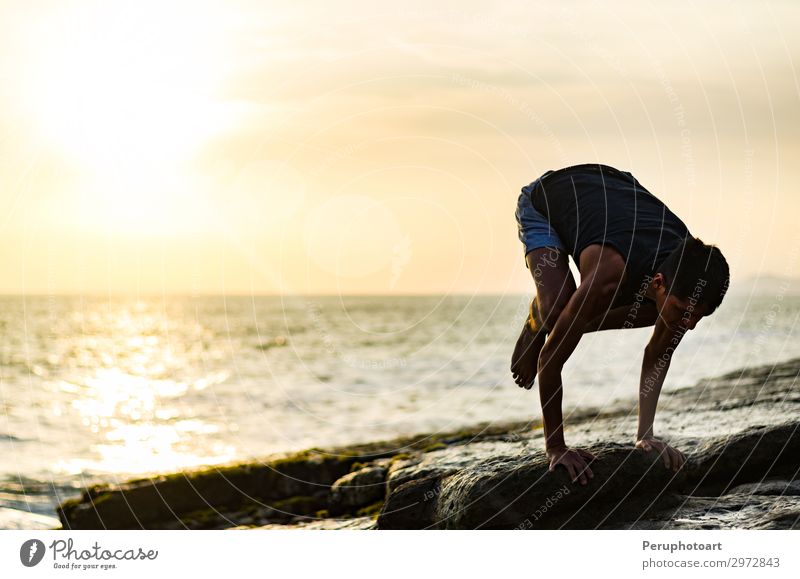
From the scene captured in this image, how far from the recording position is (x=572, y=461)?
3893mm

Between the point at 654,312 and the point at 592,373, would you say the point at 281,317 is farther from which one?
the point at 654,312

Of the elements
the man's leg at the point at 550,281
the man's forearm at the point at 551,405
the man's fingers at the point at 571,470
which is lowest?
the man's fingers at the point at 571,470

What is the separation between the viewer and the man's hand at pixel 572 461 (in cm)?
386

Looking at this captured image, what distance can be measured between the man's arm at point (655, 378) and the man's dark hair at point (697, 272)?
286 millimetres

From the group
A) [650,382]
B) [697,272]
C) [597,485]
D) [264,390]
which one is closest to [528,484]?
[597,485]

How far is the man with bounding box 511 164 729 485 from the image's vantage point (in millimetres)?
3850

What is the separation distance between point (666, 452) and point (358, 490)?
2049 millimetres

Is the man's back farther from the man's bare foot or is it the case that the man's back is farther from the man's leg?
the man's bare foot

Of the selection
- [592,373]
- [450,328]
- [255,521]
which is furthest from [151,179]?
[450,328]

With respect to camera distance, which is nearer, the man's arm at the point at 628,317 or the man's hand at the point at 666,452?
the man's hand at the point at 666,452

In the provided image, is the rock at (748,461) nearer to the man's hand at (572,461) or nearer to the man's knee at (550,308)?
the man's hand at (572,461)

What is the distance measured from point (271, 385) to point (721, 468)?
33.5ft
